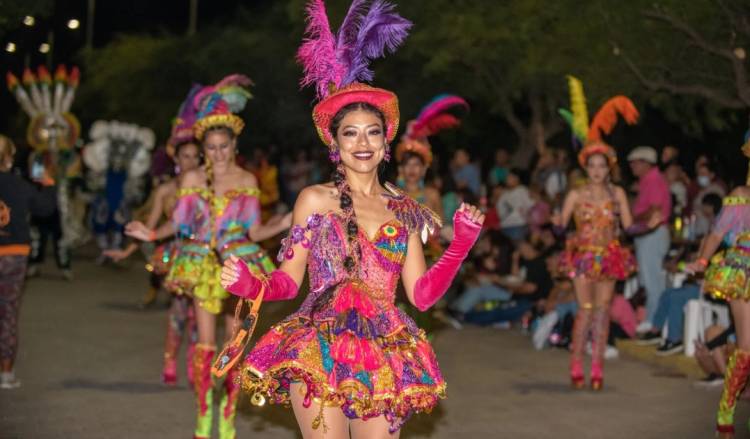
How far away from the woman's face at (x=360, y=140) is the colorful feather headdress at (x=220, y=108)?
3.42 m

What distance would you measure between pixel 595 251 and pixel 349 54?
5523mm

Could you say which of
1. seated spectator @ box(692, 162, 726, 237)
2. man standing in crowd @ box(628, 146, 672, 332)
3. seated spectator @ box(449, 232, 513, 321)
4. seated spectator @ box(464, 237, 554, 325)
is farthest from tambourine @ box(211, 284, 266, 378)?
seated spectator @ box(449, 232, 513, 321)

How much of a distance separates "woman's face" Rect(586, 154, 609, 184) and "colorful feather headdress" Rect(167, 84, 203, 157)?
3.58m

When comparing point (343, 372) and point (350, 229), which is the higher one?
point (350, 229)

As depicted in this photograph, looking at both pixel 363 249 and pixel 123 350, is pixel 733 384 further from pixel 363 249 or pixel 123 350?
pixel 123 350

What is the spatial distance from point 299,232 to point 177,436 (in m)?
3.64

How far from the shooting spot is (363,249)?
5539 millimetres

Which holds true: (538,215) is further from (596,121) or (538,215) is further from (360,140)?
(360,140)

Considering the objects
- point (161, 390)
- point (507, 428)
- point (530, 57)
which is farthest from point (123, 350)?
point (530, 57)

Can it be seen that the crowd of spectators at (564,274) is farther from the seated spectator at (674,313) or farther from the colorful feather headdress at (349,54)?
the colorful feather headdress at (349,54)

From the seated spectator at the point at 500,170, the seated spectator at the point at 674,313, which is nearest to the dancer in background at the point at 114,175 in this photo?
the seated spectator at the point at 500,170

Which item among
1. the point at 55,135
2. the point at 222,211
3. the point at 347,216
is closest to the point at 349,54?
the point at 347,216

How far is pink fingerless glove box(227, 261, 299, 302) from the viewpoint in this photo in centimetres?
520

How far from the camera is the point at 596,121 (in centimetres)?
1123
